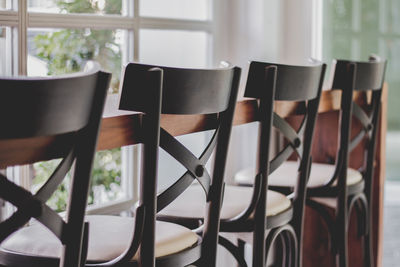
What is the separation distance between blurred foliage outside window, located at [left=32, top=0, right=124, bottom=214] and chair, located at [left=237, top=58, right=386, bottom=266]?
0.49 metres

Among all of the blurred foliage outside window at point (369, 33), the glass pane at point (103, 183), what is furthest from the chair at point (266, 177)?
the blurred foliage outside window at point (369, 33)

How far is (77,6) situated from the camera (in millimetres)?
2271

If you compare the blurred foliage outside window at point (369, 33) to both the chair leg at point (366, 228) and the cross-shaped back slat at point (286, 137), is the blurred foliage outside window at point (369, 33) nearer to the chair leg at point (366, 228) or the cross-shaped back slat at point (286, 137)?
→ the chair leg at point (366, 228)

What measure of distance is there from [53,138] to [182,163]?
40 cm

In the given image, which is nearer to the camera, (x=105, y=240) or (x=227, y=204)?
(x=105, y=240)

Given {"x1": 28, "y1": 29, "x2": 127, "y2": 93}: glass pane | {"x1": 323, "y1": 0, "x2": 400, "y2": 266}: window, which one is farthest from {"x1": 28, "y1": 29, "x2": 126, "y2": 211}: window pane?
{"x1": 323, "y1": 0, "x2": 400, "y2": 266}: window

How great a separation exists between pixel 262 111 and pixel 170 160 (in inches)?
29.3

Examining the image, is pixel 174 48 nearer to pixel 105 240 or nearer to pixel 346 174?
pixel 346 174

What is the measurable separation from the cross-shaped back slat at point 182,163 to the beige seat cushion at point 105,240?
10 cm

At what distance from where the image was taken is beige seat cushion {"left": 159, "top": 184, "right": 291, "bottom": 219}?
1.92m

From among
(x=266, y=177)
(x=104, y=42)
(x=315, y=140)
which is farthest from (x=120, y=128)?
(x=315, y=140)

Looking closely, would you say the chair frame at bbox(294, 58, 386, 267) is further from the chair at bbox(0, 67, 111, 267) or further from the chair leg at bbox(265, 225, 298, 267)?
the chair at bbox(0, 67, 111, 267)

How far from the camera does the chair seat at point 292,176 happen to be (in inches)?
94.5

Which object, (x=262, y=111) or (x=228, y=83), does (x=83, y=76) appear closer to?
(x=228, y=83)
